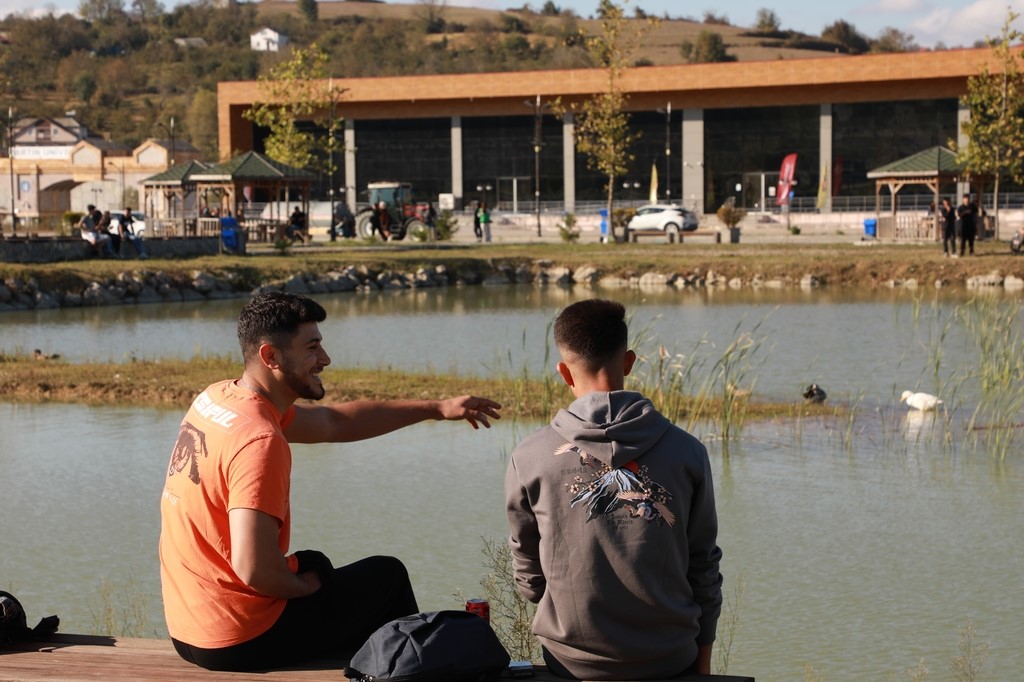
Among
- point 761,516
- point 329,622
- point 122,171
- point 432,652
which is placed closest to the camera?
point 432,652

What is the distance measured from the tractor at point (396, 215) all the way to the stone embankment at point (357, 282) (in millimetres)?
10803

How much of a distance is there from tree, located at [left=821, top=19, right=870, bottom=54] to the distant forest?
14 centimetres

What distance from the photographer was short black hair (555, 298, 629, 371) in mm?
3850

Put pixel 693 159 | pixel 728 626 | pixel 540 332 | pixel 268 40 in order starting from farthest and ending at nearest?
1. pixel 268 40
2. pixel 693 159
3. pixel 540 332
4. pixel 728 626

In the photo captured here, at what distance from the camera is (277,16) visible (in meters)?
164

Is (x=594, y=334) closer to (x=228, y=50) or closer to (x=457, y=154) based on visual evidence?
(x=457, y=154)

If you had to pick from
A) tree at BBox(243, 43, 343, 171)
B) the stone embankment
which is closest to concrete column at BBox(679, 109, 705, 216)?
tree at BBox(243, 43, 343, 171)

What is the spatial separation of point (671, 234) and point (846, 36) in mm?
111371

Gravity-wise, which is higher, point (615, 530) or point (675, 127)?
point (675, 127)

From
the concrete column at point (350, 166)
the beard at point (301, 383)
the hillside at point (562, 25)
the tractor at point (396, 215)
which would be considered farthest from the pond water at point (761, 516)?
the hillside at point (562, 25)

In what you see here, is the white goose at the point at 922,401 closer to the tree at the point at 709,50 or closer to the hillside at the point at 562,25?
the hillside at the point at 562,25

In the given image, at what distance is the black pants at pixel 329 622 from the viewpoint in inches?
156

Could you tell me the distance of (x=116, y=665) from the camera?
411cm

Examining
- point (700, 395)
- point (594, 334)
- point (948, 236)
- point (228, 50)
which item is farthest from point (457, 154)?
point (228, 50)
